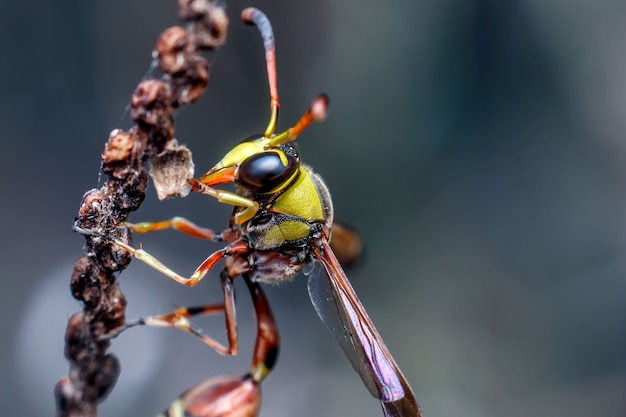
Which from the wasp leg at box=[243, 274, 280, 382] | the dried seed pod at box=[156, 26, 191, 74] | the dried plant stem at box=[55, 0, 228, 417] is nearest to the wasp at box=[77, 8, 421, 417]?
the wasp leg at box=[243, 274, 280, 382]

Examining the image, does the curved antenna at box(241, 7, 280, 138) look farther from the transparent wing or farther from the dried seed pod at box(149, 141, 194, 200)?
the transparent wing

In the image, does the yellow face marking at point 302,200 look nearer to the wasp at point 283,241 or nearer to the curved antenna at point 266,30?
the wasp at point 283,241

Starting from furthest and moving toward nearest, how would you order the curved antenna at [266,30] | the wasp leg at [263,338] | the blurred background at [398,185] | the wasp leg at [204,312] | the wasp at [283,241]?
1. the blurred background at [398,185]
2. the wasp leg at [263,338]
3. the wasp leg at [204,312]
4. the wasp at [283,241]
5. the curved antenna at [266,30]

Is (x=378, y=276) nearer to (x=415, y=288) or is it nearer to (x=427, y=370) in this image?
(x=415, y=288)

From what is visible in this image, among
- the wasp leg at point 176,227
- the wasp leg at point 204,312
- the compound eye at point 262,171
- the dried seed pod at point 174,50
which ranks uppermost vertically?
the dried seed pod at point 174,50

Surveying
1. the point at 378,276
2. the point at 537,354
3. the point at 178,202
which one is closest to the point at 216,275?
the point at 178,202

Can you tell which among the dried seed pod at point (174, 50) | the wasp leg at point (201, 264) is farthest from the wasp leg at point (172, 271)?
the dried seed pod at point (174, 50)
